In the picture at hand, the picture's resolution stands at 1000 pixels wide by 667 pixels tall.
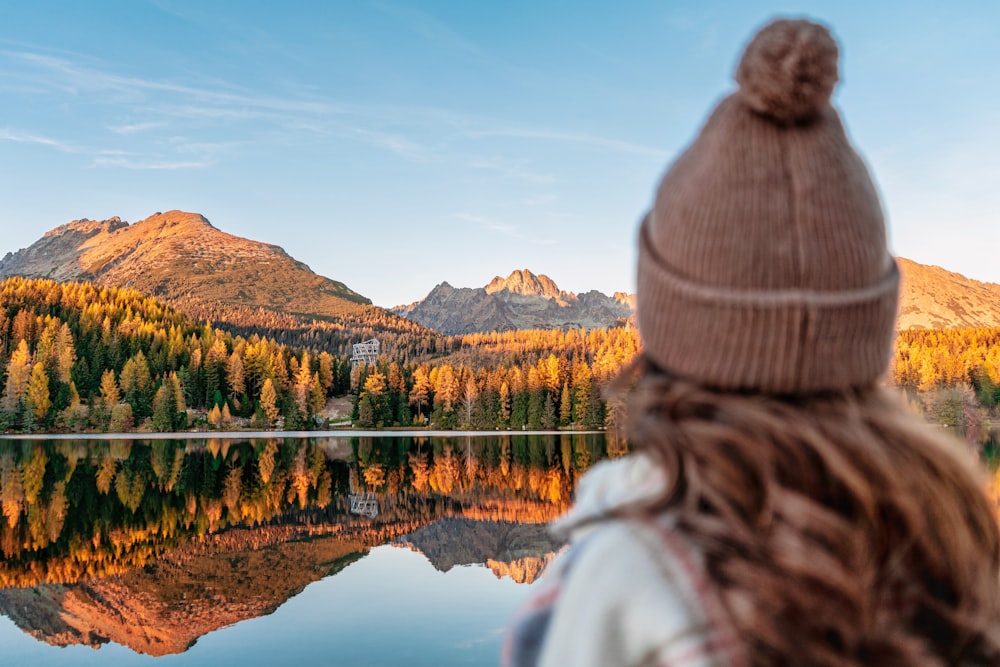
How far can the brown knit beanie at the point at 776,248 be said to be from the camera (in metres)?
1.41

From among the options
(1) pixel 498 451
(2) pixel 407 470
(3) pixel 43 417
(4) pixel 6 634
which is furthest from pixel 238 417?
(4) pixel 6 634

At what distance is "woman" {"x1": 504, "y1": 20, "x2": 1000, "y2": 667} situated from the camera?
4.09 feet

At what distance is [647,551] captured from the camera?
4.07 feet

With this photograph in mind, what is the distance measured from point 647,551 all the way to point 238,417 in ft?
315

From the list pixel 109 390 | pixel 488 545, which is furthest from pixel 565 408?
pixel 488 545

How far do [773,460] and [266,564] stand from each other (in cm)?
1783

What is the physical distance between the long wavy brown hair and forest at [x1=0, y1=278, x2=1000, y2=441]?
76.1m

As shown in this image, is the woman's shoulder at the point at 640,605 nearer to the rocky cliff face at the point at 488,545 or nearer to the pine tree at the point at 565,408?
the rocky cliff face at the point at 488,545

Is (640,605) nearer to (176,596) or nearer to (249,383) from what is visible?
(176,596)

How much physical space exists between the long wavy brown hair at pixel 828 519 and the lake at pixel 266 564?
10.6 metres

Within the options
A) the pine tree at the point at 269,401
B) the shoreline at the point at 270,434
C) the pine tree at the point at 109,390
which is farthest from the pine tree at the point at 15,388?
the pine tree at the point at 269,401

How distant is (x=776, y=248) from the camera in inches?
55.1

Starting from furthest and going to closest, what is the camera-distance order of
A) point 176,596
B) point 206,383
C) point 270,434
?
point 206,383, point 270,434, point 176,596

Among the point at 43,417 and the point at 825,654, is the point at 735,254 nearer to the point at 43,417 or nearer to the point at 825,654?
the point at 825,654
